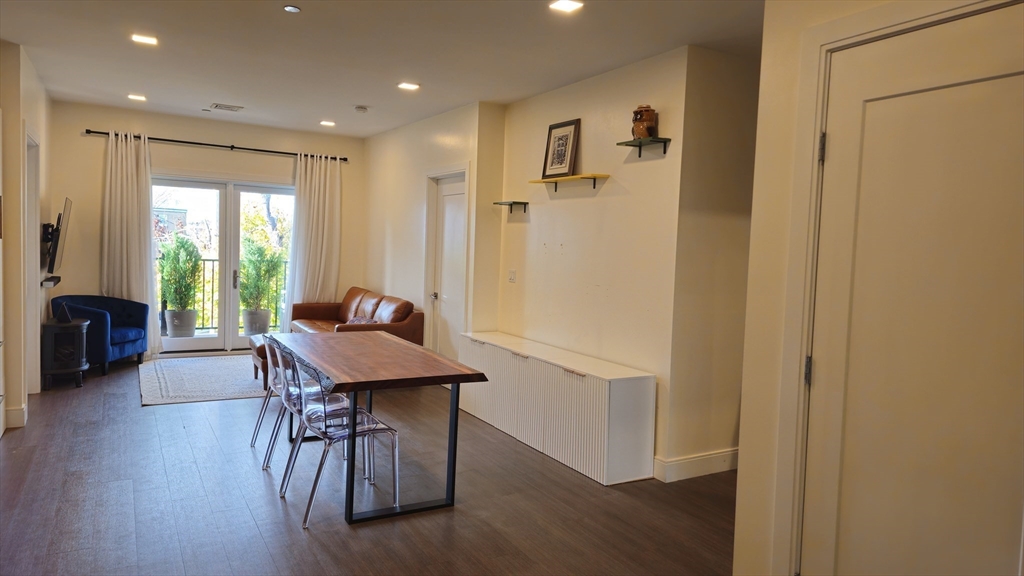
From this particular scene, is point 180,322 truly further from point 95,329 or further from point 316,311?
point 316,311

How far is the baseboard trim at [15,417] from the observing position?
443 centimetres

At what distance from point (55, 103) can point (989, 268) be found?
25.2 ft

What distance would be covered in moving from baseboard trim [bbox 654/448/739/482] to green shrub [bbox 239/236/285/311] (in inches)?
218

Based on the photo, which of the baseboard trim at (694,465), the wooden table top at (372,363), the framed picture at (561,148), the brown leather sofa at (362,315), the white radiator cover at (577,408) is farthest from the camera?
the brown leather sofa at (362,315)

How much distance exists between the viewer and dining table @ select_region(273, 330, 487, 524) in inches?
119

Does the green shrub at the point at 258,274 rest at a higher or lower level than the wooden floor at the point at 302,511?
higher

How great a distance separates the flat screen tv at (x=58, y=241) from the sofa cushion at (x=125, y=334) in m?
0.77

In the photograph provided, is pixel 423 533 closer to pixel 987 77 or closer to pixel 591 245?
pixel 591 245

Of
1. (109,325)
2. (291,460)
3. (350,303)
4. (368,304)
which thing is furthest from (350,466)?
(350,303)

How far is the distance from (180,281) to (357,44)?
4.50 metres

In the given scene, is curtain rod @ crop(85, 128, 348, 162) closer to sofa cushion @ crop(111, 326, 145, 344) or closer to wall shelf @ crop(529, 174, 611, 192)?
sofa cushion @ crop(111, 326, 145, 344)

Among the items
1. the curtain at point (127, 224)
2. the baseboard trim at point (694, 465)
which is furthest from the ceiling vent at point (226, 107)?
the baseboard trim at point (694, 465)

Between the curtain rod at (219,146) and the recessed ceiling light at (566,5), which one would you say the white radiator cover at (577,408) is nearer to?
the recessed ceiling light at (566,5)

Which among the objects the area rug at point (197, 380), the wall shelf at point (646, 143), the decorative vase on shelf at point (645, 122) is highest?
the decorative vase on shelf at point (645, 122)
